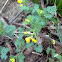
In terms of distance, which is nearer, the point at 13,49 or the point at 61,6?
the point at 61,6

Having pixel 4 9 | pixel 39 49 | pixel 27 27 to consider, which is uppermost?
pixel 4 9

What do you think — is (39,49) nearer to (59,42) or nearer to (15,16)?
(59,42)

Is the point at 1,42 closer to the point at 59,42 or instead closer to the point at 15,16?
the point at 15,16

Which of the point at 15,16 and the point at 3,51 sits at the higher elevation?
the point at 15,16

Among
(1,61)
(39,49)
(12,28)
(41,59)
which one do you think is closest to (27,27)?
(12,28)

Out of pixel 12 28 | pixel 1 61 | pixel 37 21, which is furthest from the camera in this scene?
pixel 1 61

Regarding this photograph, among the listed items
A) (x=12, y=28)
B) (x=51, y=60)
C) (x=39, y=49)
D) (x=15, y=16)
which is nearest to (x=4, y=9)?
(x=15, y=16)

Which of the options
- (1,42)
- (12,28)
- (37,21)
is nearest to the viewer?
(37,21)

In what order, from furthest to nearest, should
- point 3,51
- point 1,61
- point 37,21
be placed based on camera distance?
point 1,61 < point 3,51 < point 37,21

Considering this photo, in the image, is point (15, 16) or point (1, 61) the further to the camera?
point (15, 16)
